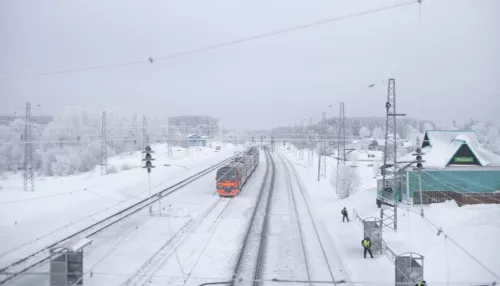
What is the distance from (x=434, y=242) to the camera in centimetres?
1519

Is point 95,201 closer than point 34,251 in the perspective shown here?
No

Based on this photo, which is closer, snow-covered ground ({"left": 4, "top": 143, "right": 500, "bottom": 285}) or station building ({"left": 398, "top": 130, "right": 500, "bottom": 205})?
snow-covered ground ({"left": 4, "top": 143, "right": 500, "bottom": 285})

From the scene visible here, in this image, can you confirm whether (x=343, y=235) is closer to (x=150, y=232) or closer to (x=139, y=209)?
(x=150, y=232)

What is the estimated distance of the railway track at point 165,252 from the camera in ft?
38.8

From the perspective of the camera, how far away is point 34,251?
14.2 m

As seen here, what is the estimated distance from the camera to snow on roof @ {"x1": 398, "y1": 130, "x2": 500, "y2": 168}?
78.6 ft

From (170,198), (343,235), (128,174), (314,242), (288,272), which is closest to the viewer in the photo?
(288,272)

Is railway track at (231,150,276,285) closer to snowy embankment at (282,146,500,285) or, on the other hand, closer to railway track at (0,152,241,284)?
snowy embankment at (282,146,500,285)

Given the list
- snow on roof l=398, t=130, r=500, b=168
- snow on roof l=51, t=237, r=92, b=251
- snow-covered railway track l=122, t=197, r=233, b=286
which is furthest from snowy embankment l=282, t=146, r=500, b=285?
snow on roof l=51, t=237, r=92, b=251

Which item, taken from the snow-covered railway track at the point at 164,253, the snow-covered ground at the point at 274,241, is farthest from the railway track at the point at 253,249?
the snow-covered railway track at the point at 164,253

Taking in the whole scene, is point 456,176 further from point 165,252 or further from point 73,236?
point 73,236

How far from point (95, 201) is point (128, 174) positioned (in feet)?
35.2

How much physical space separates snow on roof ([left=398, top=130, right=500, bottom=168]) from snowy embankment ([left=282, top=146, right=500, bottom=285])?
3.42 metres

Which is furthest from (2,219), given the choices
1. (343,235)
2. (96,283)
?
(343,235)
